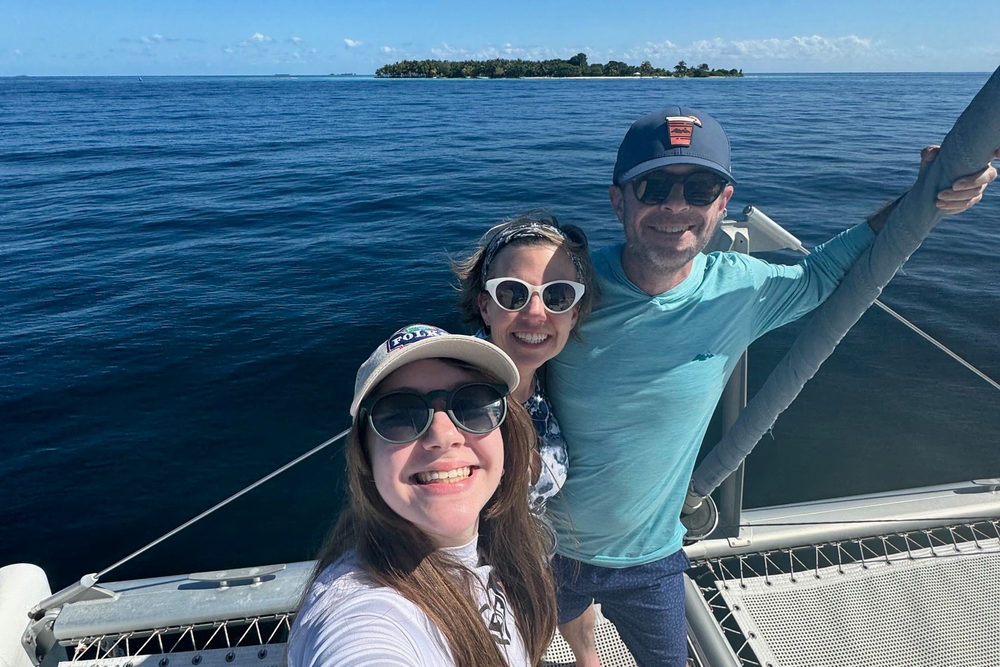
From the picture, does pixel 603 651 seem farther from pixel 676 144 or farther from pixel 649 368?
pixel 676 144

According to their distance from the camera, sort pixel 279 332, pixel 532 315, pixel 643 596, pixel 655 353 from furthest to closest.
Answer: pixel 279 332, pixel 643 596, pixel 655 353, pixel 532 315

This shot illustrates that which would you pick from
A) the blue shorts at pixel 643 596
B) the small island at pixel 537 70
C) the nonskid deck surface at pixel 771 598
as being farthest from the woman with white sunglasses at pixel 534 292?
the small island at pixel 537 70

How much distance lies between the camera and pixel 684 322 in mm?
1873

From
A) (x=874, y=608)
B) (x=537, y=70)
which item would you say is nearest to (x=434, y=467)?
(x=874, y=608)

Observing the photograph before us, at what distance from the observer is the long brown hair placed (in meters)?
1.27

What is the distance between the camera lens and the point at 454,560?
141cm

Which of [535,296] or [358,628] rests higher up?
[535,296]

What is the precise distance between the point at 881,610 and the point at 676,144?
7.69 ft

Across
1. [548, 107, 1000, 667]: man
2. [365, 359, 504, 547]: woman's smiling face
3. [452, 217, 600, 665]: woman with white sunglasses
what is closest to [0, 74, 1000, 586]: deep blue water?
[548, 107, 1000, 667]: man

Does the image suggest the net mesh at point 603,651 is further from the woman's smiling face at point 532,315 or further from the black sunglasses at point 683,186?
the black sunglasses at point 683,186

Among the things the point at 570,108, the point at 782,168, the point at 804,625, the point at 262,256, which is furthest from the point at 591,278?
the point at 570,108

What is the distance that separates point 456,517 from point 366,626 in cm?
30

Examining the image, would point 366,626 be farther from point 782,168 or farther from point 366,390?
point 782,168

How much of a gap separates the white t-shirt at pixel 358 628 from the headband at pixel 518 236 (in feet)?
3.15
